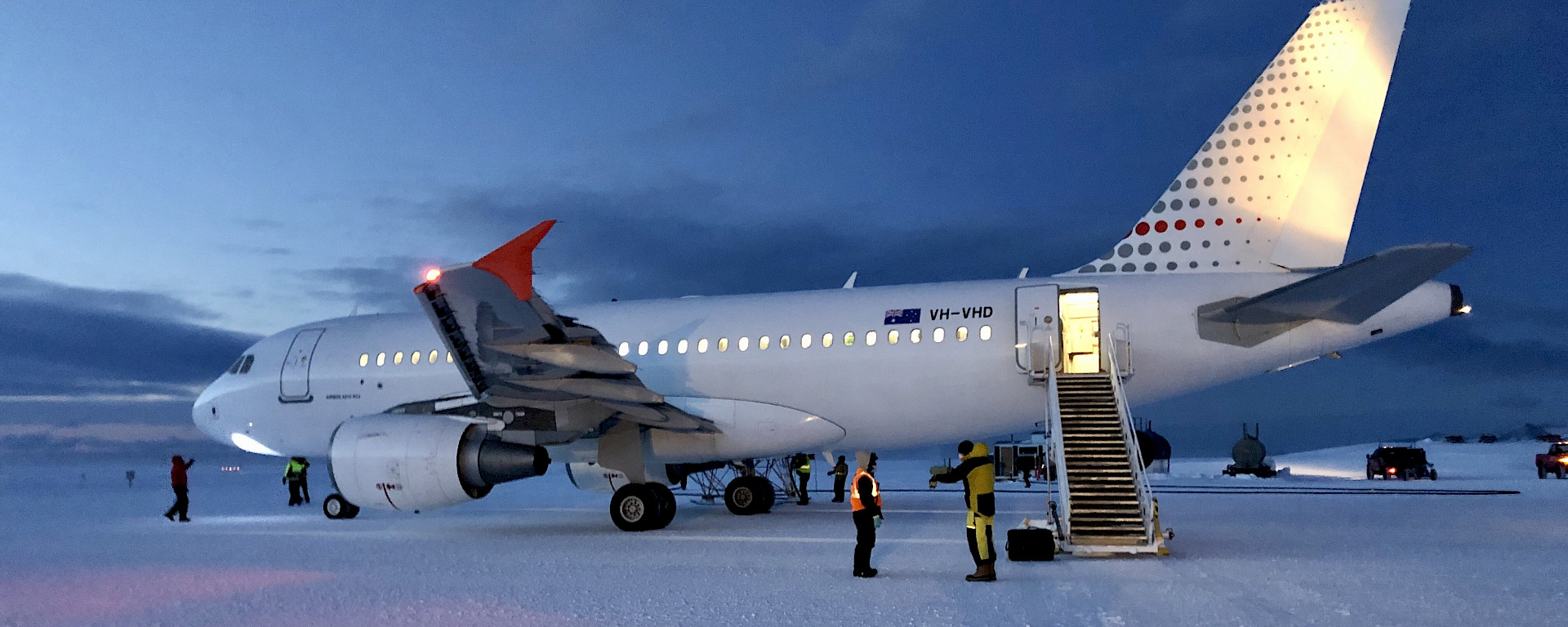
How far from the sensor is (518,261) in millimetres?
9914

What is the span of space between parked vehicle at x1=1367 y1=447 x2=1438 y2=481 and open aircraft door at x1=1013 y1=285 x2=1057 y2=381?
23234mm

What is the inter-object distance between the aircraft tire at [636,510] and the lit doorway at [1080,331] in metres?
5.20

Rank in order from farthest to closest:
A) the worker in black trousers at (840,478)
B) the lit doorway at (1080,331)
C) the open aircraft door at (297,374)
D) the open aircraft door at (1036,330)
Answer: the worker in black trousers at (840,478), the open aircraft door at (297,374), the lit doorway at (1080,331), the open aircraft door at (1036,330)

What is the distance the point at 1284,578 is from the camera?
8047mm

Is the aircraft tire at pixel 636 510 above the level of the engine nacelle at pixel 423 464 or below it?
below

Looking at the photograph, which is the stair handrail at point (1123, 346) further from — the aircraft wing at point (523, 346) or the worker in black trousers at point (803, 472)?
the worker in black trousers at point (803, 472)

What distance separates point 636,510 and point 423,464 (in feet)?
8.41

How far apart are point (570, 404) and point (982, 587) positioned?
6153 mm

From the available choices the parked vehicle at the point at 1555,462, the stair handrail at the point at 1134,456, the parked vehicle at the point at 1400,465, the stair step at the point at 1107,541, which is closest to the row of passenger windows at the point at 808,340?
the stair handrail at the point at 1134,456

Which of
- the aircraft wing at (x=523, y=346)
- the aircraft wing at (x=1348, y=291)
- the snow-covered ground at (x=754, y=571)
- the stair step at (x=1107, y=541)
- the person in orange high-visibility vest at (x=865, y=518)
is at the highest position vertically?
the aircraft wing at (x=1348, y=291)

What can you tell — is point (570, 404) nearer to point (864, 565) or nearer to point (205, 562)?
point (205, 562)

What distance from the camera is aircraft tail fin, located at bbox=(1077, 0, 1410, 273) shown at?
1236 centimetres

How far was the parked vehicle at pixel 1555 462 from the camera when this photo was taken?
30.8 metres

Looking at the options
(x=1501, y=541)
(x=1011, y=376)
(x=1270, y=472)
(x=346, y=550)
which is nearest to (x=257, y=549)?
(x=346, y=550)
